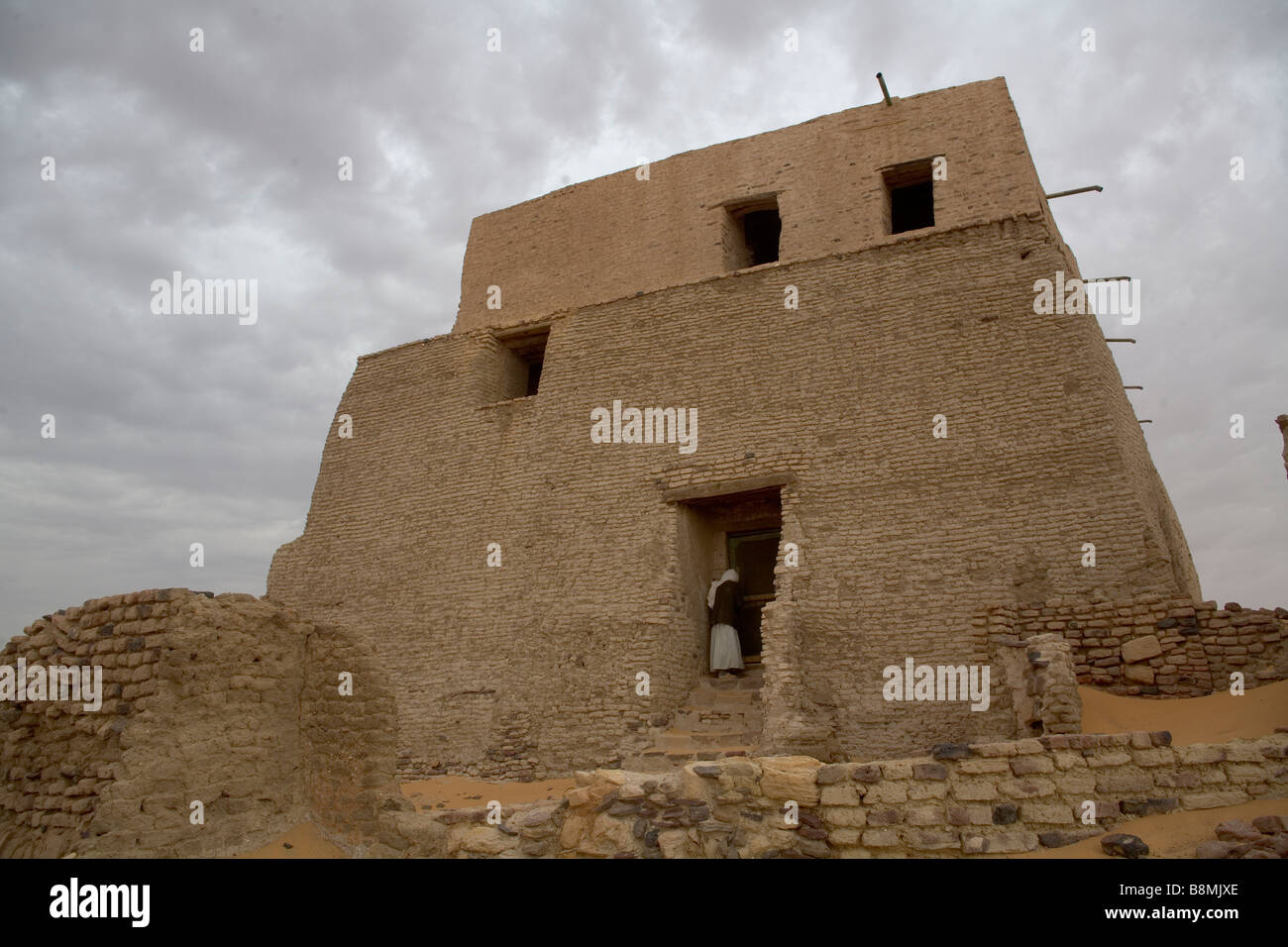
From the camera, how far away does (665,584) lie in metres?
11.1

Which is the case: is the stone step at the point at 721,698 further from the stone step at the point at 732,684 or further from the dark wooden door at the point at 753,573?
the dark wooden door at the point at 753,573

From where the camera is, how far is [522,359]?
15.4 m

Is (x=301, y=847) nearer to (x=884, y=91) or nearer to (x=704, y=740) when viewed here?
(x=704, y=740)

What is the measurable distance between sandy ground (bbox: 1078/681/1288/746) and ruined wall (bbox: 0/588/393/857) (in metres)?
6.17

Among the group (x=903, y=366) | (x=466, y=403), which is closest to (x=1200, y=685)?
(x=903, y=366)

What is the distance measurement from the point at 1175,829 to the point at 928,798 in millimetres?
1284

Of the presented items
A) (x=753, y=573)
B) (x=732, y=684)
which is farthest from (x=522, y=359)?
(x=732, y=684)

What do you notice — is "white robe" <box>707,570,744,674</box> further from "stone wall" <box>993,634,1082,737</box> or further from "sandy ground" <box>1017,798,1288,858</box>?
"sandy ground" <box>1017,798,1288,858</box>

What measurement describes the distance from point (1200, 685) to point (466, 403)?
33.7 feet

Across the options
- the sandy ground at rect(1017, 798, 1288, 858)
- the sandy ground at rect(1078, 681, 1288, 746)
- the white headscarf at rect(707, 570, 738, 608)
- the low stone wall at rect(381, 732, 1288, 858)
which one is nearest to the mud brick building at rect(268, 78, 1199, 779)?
the white headscarf at rect(707, 570, 738, 608)

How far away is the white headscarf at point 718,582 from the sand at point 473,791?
3020 mm
